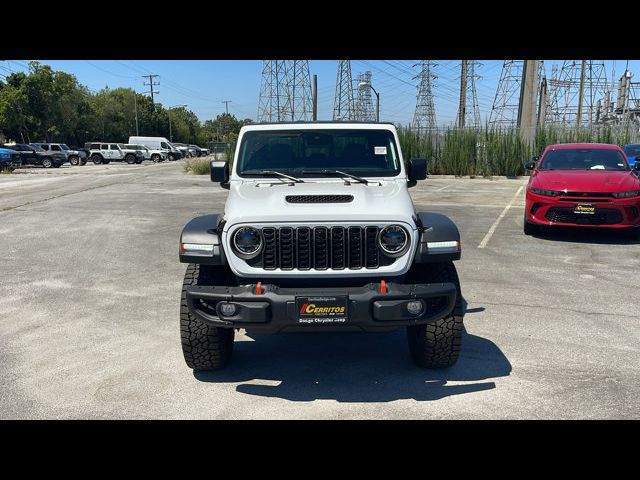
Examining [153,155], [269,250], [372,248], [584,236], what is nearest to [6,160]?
[153,155]

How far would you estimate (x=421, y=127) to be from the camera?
96.9 feet

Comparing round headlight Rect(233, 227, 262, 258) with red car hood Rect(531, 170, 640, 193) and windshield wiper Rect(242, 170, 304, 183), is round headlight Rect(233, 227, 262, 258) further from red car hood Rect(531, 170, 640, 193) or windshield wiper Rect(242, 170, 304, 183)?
red car hood Rect(531, 170, 640, 193)

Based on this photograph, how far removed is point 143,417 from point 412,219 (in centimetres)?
227

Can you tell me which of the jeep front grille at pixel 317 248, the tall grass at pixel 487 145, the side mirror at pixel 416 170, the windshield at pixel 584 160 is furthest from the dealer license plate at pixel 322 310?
the tall grass at pixel 487 145

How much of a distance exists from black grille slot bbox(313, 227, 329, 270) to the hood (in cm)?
8

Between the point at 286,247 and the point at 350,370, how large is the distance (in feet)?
3.95

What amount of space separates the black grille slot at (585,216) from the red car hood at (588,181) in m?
0.33

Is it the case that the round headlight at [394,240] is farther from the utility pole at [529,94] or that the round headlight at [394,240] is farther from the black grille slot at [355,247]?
the utility pole at [529,94]

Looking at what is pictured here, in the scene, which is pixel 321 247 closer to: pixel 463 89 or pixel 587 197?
pixel 587 197

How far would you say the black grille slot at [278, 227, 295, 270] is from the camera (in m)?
4.24

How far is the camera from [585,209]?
32.2ft

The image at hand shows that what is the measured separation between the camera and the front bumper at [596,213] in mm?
9781

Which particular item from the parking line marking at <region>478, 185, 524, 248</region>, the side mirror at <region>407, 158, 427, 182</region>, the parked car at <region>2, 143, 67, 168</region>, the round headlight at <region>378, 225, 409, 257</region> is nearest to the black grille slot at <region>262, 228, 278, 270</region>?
the round headlight at <region>378, 225, 409, 257</region>

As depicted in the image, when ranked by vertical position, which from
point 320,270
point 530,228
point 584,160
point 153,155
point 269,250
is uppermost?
point 584,160
